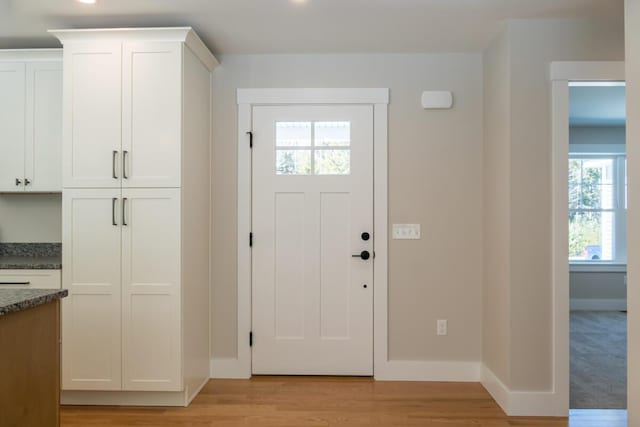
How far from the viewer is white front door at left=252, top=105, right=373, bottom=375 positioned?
3.42 metres

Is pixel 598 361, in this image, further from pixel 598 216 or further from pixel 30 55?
pixel 30 55

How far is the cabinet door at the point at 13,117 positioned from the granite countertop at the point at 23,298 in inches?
67.9

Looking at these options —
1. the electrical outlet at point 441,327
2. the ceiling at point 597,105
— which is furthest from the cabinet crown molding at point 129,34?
the ceiling at point 597,105

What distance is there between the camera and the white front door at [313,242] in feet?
11.2

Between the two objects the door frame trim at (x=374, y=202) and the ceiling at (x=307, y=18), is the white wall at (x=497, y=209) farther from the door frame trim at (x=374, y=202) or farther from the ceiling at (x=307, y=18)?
the door frame trim at (x=374, y=202)

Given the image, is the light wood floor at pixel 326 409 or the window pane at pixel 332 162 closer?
the light wood floor at pixel 326 409

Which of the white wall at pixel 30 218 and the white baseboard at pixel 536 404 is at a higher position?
the white wall at pixel 30 218

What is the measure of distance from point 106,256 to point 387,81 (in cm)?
237

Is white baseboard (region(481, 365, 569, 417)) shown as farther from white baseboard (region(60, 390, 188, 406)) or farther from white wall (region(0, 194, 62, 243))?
white wall (region(0, 194, 62, 243))

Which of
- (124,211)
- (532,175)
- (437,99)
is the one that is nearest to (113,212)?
(124,211)

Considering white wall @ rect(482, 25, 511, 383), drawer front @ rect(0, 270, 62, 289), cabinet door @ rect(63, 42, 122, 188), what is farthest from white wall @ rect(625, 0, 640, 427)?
drawer front @ rect(0, 270, 62, 289)

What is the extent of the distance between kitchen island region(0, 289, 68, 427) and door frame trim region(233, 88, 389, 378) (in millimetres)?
1658

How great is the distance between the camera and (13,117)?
3.12 meters

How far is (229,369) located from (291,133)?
1890mm
